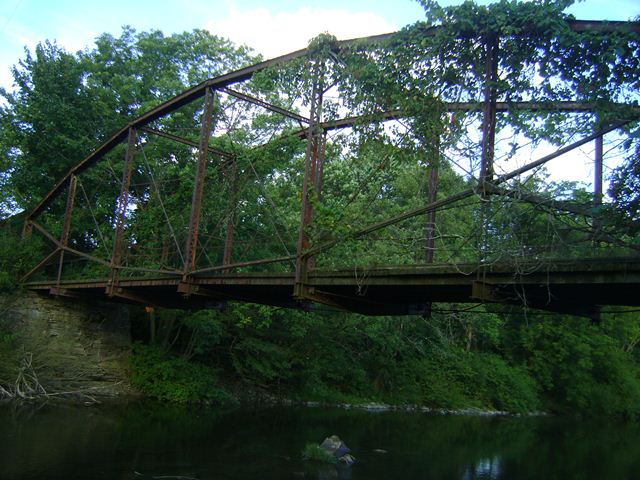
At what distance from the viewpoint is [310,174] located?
11609 mm

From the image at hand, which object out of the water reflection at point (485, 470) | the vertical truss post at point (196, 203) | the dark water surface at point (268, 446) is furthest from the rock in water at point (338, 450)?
the vertical truss post at point (196, 203)

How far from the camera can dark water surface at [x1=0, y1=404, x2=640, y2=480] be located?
36.9ft

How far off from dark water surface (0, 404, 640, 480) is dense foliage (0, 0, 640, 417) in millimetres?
2890

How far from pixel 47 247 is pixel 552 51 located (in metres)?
18.6

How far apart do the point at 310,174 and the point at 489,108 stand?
146 inches

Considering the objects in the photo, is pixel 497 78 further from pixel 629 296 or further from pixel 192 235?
pixel 192 235

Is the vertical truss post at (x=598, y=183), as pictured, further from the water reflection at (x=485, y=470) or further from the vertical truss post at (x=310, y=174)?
the water reflection at (x=485, y=470)

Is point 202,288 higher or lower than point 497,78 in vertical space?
lower

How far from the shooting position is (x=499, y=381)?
95.8ft

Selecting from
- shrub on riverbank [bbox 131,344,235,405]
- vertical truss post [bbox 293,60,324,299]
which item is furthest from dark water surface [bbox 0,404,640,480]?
vertical truss post [bbox 293,60,324,299]

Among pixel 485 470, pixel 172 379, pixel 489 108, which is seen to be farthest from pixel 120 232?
pixel 489 108

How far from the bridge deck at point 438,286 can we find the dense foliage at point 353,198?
340 mm

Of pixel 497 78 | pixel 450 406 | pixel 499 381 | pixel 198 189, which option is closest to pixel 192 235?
pixel 198 189

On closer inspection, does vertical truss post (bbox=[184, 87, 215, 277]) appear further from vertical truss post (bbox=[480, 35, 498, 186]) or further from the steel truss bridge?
vertical truss post (bbox=[480, 35, 498, 186])
